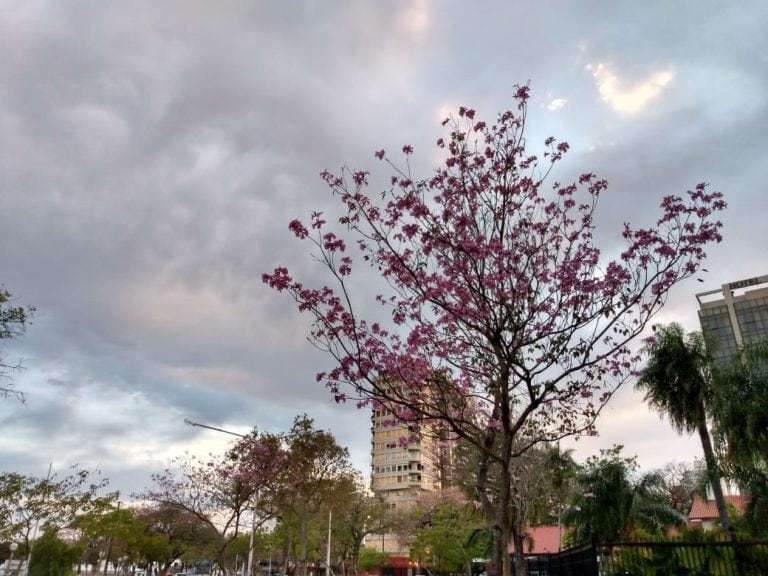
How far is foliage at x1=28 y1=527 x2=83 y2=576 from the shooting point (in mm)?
33438

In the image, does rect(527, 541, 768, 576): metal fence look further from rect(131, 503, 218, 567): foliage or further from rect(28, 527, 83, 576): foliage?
rect(131, 503, 218, 567): foliage

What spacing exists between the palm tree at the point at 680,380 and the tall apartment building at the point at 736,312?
98.6 meters

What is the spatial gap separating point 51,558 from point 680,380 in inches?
1443

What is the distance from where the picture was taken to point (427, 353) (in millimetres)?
11484

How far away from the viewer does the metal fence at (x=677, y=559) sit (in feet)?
29.8

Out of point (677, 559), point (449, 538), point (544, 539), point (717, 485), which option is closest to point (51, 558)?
point (449, 538)

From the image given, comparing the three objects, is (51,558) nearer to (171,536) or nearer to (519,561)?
Answer: (519,561)

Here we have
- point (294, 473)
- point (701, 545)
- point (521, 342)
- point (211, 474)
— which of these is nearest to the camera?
point (701, 545)

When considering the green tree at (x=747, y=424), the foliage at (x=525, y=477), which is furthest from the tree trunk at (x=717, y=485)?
the foliage at (x=525, y=477)

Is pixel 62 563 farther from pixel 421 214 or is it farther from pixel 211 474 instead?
pixel 421 214

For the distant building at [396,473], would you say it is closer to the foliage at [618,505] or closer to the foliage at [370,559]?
the foliage at [370,559]

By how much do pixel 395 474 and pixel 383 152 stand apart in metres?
90.0

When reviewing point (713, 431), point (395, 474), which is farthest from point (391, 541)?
point (713, 431)

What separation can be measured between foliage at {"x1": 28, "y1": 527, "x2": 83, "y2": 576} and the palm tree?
3448 centimetres
